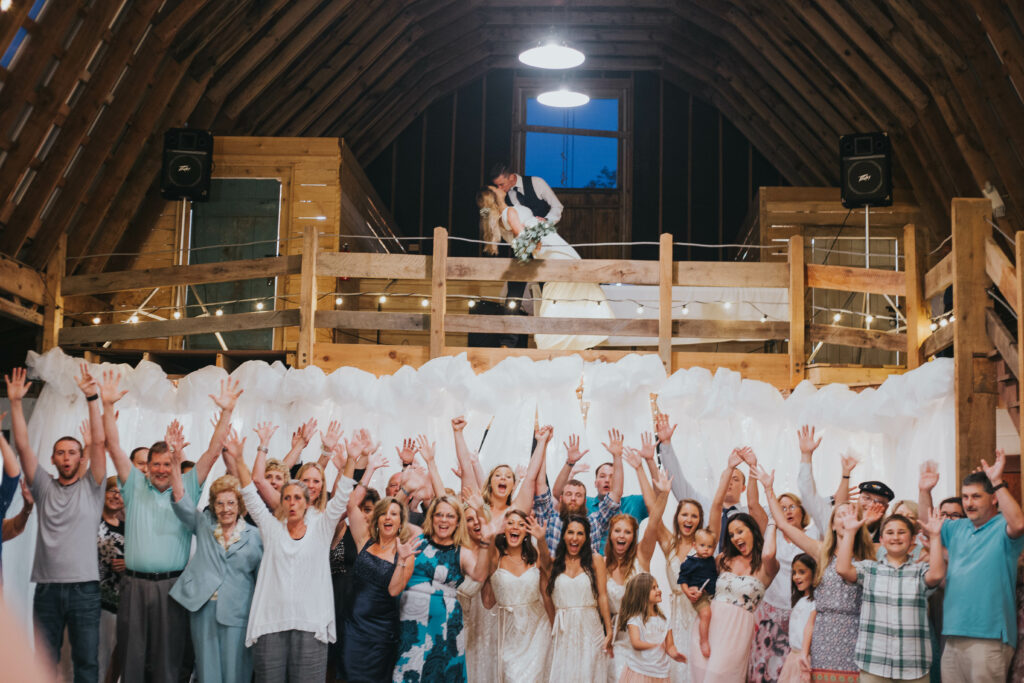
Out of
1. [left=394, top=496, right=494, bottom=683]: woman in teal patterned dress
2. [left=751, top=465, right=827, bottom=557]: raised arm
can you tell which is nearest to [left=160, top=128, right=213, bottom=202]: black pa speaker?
[left=394, top=496, right=494, bottom=683]: woman in teal patterned dress

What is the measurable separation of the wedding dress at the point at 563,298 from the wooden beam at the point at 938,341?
2.09 meters

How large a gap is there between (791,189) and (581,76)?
4.03 m

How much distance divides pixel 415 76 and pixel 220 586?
8.74 metres

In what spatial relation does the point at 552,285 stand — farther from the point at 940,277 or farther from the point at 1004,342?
the point at 1004,342

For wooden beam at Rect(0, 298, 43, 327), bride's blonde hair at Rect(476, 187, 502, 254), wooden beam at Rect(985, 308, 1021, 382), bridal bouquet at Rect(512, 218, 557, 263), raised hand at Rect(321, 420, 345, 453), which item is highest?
bride's blonde hair at Rect(476, 187, 502, 254)

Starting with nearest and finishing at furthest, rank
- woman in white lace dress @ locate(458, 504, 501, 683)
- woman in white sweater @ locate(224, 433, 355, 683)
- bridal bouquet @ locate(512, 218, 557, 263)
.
→ woman in white sweater @ locate(224, 433, 355, 683) → woman in white lace dress @ locate(458, 504, 501, 683) → bridal bouquet @ locate(512, 218, 557, 263)

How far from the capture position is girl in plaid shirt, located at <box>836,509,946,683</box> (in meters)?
4.43

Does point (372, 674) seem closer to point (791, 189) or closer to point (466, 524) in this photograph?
point (466, 524)

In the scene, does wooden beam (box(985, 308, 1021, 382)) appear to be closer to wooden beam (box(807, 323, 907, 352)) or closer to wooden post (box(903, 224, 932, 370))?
wooden post (box(903, 224, 932, 370))

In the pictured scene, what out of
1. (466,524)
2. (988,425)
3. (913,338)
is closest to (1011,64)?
(913,338)

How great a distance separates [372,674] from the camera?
15.2ft

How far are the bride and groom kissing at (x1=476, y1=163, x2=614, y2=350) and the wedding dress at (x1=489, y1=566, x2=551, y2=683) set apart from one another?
3.08m

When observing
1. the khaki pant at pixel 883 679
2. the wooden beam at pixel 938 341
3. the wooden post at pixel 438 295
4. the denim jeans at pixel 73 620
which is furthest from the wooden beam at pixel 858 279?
the denim jeans at pixel 73 620

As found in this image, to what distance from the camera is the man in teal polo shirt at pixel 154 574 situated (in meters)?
4.95
